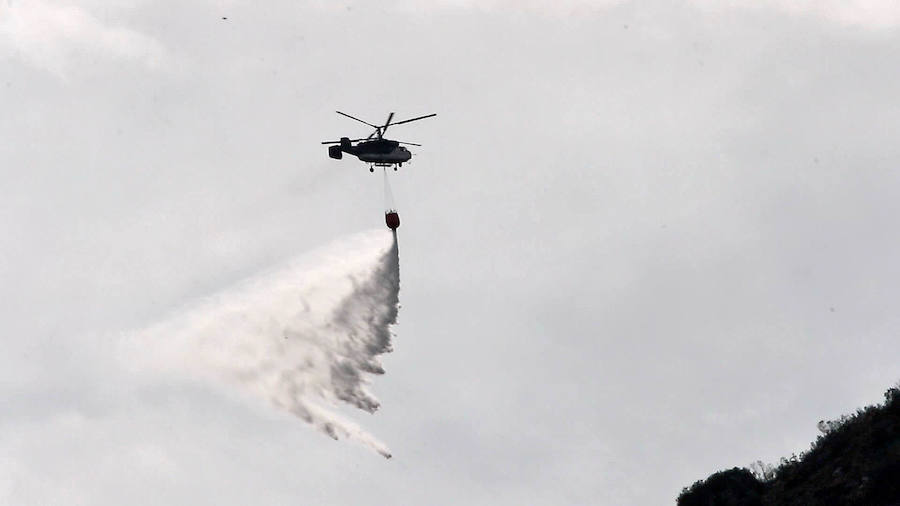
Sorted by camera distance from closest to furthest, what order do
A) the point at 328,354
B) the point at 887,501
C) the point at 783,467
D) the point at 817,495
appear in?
the point at 887,501 < the point at 817,495 < the point at 783,467 < the point at 328,354

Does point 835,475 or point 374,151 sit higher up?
point 374,151

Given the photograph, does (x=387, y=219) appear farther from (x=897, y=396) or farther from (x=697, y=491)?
(x=897, y=396)

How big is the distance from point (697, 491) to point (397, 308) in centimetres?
2498

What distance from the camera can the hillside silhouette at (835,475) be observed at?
353 ft

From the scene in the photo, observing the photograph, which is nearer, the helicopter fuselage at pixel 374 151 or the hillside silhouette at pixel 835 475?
the hillside silhouette at pixel 835 475

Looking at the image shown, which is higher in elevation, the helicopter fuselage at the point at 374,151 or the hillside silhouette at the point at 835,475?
the helicopter fuselage at the point at 374,151

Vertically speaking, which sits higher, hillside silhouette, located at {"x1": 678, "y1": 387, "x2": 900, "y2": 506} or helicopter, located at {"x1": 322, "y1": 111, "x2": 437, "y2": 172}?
helicopter, located at {"x1": 322, "y1": 111, "x2": 437, "y2": 172}

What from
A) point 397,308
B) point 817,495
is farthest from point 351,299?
point 817,495

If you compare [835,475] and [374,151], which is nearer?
[835,475]

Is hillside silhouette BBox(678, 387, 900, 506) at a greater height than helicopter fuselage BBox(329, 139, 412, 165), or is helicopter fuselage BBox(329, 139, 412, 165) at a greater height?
helicopter fuselage BBox(329, 139, 412, 165)

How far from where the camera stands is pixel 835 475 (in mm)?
113125

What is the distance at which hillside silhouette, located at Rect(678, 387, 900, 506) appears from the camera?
108 meters

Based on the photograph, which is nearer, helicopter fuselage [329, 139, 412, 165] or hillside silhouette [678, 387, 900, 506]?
hillside silhouette [678, 387, 900, 506]

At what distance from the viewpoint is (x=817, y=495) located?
112 m
